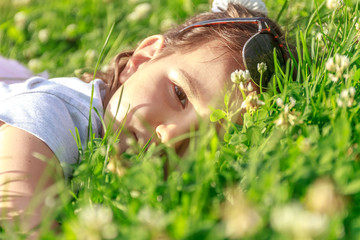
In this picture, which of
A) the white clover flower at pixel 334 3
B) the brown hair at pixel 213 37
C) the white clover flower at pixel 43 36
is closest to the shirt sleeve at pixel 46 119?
the brown hair at pixel 213 37

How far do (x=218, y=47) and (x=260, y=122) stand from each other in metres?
0.63

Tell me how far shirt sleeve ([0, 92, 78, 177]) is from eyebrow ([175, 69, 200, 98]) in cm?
47

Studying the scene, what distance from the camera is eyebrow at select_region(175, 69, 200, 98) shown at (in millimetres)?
1940

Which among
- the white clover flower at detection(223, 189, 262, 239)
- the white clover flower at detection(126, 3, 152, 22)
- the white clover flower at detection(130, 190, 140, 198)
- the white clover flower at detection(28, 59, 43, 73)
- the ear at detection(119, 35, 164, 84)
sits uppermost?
the white clover flower at detection(223, 189, 262, 239)

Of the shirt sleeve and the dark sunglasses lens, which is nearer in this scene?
the shirt sleeve

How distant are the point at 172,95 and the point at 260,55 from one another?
43 centimetres

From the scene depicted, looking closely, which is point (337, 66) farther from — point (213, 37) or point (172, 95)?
point (213, 37)

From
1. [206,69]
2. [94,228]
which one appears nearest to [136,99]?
[206,69]

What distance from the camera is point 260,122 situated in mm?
1580

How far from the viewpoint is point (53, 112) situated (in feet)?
6.02

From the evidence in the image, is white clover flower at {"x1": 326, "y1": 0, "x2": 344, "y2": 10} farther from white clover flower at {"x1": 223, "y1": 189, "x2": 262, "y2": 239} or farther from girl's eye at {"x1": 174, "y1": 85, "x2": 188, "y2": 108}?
white clover flower at {"x1": 223, "y1": 189, "x2": 262, "y2": 239}

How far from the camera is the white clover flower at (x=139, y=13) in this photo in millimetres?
3686

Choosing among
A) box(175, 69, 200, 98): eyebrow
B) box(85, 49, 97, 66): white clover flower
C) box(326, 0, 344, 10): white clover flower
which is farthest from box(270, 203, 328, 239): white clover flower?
box(85, 49, 97, 66): white clover flower

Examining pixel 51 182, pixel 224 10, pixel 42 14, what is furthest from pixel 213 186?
pixel 42 14
